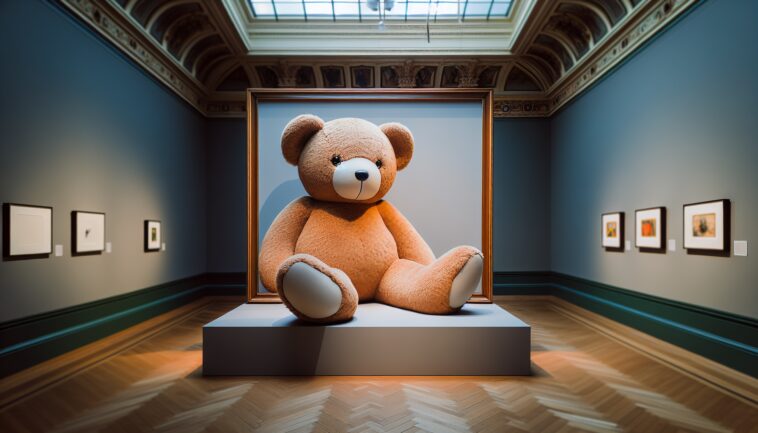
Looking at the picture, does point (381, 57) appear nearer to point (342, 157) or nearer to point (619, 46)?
point (619, 46)

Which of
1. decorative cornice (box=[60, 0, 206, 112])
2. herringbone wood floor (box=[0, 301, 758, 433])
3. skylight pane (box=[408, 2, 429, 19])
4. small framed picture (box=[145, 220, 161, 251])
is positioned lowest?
herringbone wood floor (box=[0, 301, 758, 433])

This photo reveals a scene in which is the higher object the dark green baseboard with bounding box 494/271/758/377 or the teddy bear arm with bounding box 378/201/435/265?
the teddy bear arm with bounding box 378/201/435/265

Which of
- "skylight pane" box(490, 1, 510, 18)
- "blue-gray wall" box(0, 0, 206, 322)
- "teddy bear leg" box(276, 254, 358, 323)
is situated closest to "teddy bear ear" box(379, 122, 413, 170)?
"teddy bear leg" box(276, 254, 358, 323)

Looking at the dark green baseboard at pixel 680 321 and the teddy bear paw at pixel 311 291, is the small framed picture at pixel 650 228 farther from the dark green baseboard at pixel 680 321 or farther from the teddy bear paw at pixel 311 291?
the teddy bear paw at pixel 311 291

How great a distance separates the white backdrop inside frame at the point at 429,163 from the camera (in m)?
3.74

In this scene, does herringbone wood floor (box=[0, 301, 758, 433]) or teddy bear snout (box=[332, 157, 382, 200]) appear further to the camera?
teddy bear snout (box=[332, 157, 382, 200])

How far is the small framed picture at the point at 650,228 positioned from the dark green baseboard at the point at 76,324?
5748mm

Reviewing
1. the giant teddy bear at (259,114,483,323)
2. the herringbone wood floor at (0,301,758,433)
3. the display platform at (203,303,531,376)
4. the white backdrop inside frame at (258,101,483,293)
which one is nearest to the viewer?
the herringbone wood floor at (0,301,758,433)

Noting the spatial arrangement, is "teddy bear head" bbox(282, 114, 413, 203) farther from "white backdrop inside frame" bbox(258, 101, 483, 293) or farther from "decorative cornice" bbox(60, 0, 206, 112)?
"decorative cornice" bbox(60, 0, 206, 112)

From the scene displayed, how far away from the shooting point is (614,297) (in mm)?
5012

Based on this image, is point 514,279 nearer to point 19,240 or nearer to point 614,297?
point 614,297

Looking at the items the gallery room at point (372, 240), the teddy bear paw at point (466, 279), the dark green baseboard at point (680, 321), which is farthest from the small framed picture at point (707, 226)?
the teddy bear paw at point (466, 279)

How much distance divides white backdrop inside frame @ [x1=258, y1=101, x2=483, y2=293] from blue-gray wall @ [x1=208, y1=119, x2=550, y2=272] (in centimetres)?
366

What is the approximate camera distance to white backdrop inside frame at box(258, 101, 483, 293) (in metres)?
3.74
